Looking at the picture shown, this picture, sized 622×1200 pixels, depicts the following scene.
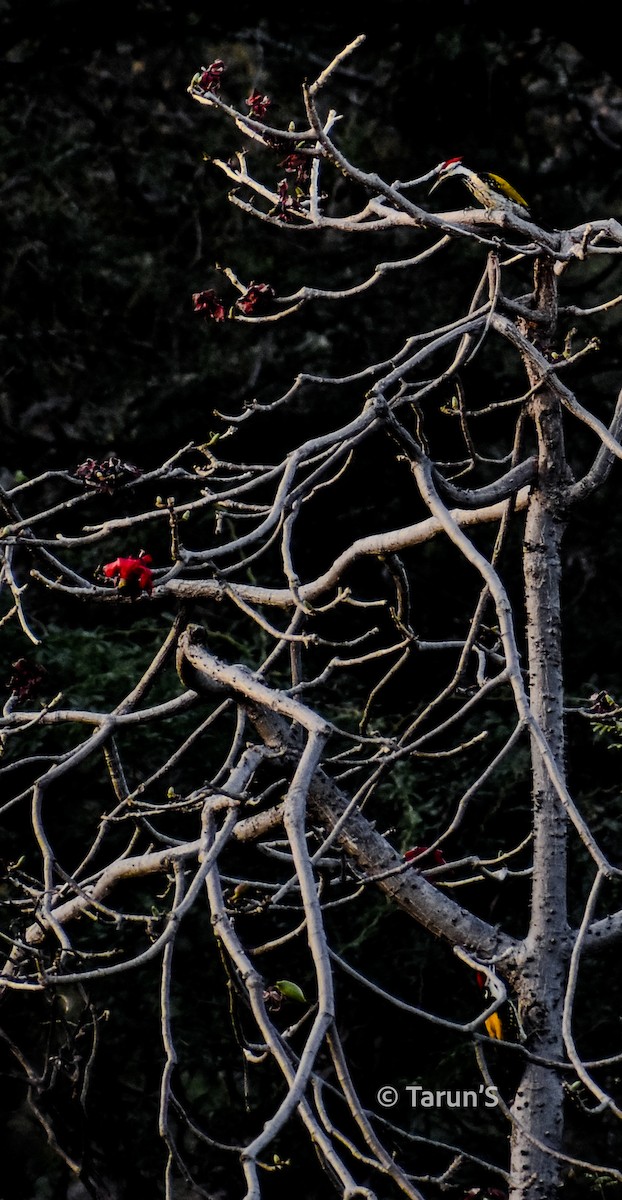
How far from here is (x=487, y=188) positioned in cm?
132

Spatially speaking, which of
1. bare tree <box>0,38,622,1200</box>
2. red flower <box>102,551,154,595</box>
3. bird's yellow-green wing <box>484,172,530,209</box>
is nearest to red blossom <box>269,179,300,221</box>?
bare tree <box>0,38,622,1200</box>

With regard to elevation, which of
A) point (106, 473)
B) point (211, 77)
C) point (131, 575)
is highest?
point (211, 77)

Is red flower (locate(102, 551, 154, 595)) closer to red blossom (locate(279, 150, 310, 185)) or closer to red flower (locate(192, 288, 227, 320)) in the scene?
red flower (locate(192, 288, 227, 320))

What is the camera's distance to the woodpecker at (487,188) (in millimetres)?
1295

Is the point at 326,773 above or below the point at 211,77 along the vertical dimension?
below

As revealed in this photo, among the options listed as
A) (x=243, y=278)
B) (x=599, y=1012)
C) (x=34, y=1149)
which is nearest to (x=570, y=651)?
(x=599, y=1012)

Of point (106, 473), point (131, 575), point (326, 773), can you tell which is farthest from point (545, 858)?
point (106, 473)

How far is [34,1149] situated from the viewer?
7.75 ft

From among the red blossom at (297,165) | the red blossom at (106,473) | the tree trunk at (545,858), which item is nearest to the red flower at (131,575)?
the red blossom at (106,473)

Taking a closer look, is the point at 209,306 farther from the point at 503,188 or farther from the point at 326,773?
the point at 326,773

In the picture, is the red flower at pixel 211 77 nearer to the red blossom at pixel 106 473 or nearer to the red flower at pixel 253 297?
the red flower at pixel 253 297

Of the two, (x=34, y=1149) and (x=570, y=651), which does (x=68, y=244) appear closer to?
(x=570, y=651)

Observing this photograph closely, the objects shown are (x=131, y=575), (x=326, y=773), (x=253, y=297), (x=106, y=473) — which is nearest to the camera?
(x=131, y=575)

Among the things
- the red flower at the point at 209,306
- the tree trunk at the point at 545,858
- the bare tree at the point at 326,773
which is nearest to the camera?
the bare tree at the point at 326,773
